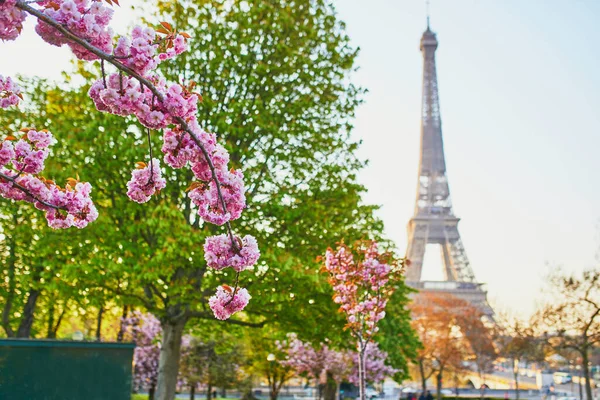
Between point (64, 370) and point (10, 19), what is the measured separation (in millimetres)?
11367

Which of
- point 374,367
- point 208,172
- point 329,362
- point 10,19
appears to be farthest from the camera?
point 329,362

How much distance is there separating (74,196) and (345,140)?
13.2 metres

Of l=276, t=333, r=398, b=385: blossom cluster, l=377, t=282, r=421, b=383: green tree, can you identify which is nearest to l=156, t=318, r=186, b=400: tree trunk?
l=377, t=282, r=421, b=383: green tree

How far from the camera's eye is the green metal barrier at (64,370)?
1192 centimetres

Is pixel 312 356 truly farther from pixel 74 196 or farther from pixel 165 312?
pixel 74 196

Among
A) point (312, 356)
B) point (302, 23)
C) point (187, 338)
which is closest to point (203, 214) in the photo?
point (302, 23)

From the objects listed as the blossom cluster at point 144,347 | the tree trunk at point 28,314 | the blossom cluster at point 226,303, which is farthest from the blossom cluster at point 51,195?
the blossom cluster at point 144,347

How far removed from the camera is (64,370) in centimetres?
1251

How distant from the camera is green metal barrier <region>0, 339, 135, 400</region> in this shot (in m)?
11.9

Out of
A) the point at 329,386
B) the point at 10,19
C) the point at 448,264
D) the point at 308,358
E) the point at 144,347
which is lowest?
the point at 329,386

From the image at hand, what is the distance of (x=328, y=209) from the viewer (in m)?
15.2

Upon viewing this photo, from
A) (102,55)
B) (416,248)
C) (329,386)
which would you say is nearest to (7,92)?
(102,55)

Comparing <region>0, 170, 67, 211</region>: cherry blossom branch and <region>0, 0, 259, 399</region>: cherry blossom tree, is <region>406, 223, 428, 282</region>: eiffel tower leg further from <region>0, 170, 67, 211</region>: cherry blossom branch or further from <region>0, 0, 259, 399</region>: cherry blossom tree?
<region>0, 170, 67, 211</region>: cherry blossom branch

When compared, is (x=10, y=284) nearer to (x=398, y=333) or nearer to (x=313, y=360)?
(x=398, y=333)
